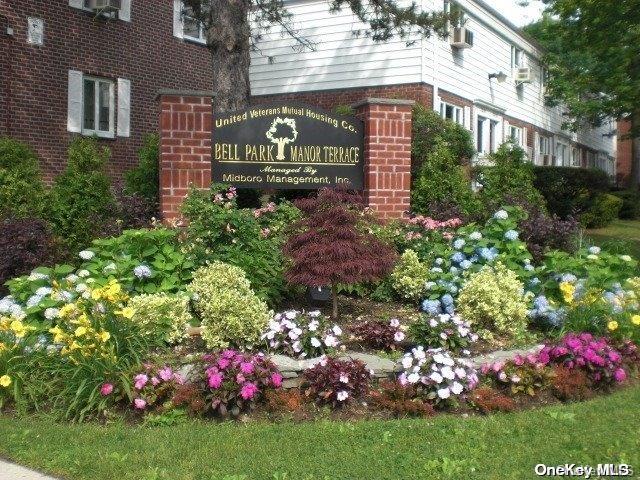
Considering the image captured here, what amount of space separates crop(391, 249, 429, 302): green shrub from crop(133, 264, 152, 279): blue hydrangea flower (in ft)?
8.00

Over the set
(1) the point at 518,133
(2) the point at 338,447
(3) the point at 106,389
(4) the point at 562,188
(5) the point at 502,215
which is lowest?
(2) the point at 338,447

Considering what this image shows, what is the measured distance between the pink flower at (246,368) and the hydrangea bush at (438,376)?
1.02 metres

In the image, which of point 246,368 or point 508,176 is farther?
point 508,176

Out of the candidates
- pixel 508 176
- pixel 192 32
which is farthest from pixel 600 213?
pixel 192 32

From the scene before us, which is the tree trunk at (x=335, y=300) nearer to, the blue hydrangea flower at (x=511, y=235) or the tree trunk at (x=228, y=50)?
the blue hydrangea flower at (x=511, y=235)

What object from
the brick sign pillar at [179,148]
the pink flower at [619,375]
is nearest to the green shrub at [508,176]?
the brick sign pillar at [179,148]

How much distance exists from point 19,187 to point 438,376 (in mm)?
7905

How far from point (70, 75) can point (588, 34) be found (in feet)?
35.1

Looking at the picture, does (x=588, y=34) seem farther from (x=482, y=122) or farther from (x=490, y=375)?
(x=490, y=375)

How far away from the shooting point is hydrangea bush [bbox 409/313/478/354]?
6012 millimetres

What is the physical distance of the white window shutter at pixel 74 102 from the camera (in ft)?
52.2

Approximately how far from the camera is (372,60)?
18016mm

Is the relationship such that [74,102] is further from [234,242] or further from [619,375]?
[619,375]

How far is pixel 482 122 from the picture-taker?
21.6 meters
